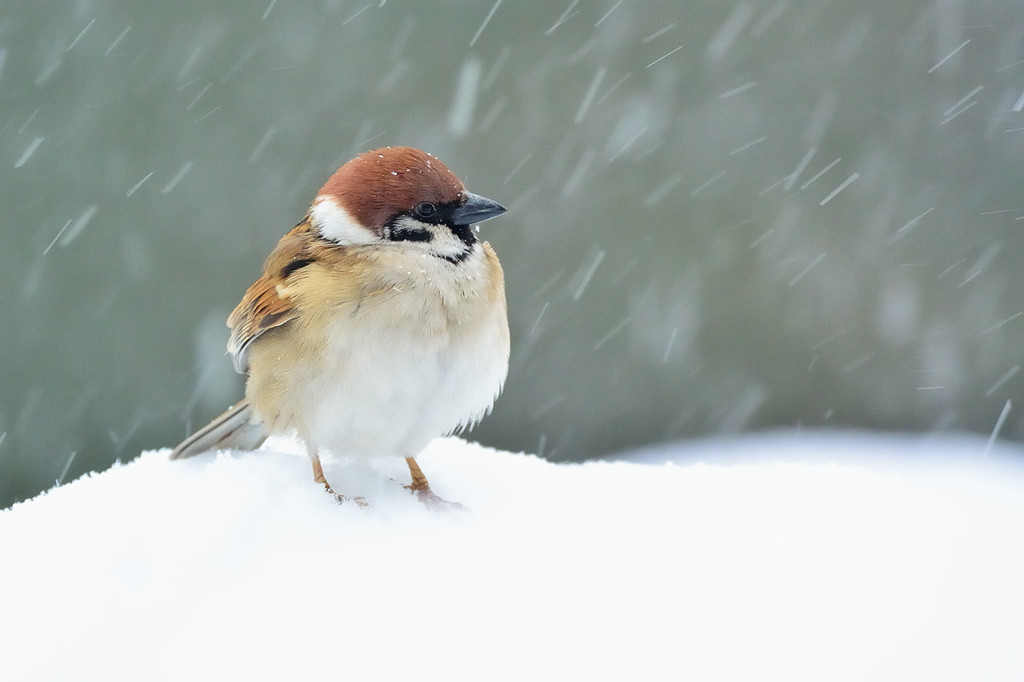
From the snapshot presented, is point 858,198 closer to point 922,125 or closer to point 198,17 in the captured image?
point 922,125

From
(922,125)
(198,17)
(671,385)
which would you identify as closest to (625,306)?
(671,385)

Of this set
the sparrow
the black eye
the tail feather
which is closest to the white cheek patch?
the sparrow

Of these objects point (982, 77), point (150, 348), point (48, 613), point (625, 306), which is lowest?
point (625, 306)

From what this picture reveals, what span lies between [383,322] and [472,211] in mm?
420

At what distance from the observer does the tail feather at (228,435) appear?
262cm

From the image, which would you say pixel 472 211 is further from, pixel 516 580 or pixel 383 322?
pixel 516 580

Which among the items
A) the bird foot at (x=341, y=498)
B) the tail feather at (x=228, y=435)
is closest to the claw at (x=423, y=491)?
Answer: the bird foot at (x=341, y=498)

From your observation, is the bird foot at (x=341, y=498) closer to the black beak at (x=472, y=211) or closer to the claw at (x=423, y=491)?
the claw at (x=423, y=491)

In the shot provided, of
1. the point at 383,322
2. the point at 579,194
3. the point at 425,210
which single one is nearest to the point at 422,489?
the point at 383,322

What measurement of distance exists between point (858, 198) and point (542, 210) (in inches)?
83.2

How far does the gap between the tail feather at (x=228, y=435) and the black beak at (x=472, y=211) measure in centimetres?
83

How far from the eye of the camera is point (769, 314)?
20.0ft

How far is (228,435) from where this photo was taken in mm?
2736

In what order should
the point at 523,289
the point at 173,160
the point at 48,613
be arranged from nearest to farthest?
the point at 48,613 < the point at 173,160 < the point at 523,289
